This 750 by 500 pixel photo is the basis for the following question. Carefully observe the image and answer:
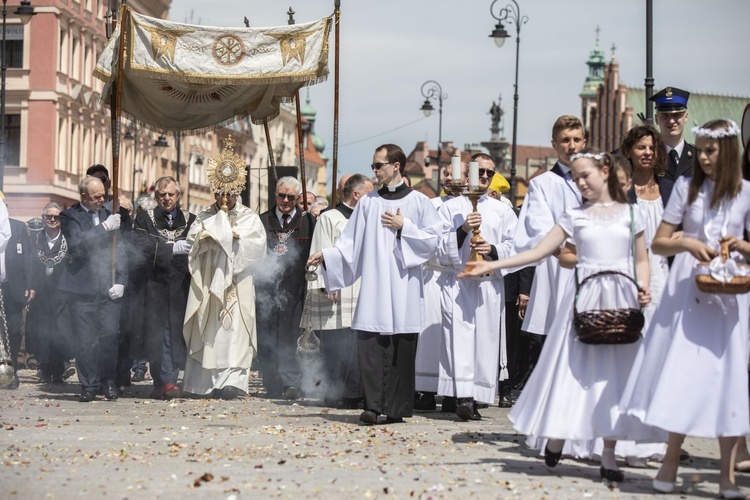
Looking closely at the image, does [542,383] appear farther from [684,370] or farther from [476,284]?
[476,284]

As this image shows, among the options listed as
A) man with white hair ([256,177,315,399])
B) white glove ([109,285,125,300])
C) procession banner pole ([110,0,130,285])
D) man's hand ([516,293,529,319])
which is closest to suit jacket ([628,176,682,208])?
man's hand ([516,293,529,319])

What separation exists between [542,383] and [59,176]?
161 feet

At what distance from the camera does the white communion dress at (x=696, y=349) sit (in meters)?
7.49

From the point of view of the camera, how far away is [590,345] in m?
8.25

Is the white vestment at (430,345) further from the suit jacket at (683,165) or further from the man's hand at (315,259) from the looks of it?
the suit jacket at (683,165)

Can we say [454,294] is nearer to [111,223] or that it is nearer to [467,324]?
[467,324]

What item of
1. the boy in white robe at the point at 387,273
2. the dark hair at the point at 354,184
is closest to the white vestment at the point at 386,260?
the boy in white robe at the point at 387,273

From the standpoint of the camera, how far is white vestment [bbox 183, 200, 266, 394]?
14.0m

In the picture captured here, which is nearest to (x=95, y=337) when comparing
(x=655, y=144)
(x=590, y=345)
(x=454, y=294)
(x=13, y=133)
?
(x=454, y=294)

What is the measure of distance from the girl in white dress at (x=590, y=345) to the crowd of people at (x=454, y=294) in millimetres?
12

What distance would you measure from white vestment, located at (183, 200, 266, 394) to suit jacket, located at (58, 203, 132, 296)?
2.67ft

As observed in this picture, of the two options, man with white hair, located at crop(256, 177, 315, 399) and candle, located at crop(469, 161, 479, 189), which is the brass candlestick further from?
man with white hair, located at crop(256, 177, 315, 399)

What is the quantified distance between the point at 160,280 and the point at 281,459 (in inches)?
233

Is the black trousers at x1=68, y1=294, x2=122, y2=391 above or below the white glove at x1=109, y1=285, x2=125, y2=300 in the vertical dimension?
below
